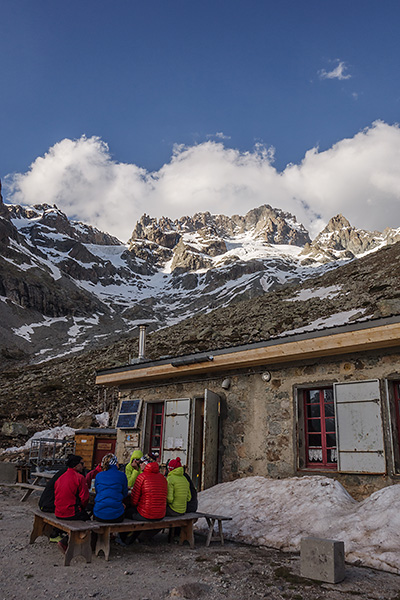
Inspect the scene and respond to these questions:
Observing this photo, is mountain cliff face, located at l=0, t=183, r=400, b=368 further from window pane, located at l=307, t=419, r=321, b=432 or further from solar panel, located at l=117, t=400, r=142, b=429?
window pane, located at l=307, t=419, r=321, b=432

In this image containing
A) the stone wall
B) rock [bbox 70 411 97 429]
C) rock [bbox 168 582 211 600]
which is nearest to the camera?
rock [bbox 168 582 211 600]

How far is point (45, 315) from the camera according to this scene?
10538 centimetres

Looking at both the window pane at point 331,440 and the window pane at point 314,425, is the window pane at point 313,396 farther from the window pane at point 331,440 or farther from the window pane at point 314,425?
the window pane at point 331,440

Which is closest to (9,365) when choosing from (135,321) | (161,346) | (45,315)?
(161,346)

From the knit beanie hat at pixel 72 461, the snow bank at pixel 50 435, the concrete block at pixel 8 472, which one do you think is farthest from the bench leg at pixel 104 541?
the snow bank at pixel 50 435

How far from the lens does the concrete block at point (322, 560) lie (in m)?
4.90

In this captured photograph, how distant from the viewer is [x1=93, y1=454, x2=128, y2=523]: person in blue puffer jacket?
597cm

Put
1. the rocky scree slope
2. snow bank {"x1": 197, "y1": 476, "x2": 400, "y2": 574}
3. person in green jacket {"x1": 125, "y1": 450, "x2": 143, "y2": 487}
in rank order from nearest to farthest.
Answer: snow bank {"x1": 197, "y1": 476, "x2": 400, "y2": 574} → person in green jacket {"x1": 125, "y1": 450, "x2": 143, "y2": 487} → the rocky scree slope

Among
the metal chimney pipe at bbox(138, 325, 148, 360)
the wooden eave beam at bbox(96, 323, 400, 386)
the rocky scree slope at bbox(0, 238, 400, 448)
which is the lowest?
the wooden eave beam at bbox(96, 323, 400, 386)

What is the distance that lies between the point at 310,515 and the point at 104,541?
3.22 meters

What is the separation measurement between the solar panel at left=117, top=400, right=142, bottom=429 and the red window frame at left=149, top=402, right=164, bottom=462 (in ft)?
1.39

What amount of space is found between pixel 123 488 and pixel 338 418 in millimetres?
4174

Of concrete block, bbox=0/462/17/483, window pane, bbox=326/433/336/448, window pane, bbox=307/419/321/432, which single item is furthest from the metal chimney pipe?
window pane, bbox=326/433/336/448

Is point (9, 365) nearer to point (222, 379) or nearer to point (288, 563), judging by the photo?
point (222, 379)
